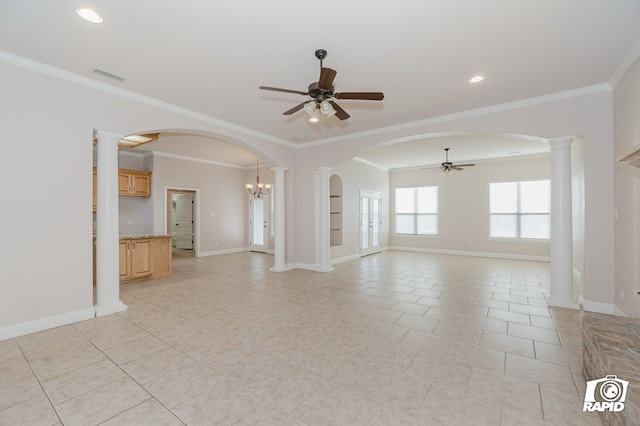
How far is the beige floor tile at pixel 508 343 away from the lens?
2703 millimetres

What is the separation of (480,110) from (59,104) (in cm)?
587

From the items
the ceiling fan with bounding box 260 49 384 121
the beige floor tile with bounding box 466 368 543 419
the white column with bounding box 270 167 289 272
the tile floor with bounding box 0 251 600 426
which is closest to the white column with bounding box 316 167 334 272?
the white column with bounding box 270 167 289 272

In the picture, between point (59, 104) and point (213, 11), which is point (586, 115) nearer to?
point (213, 11)

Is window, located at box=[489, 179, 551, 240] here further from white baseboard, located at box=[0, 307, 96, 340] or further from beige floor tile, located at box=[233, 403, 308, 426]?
white baseboard, located at box=[0, 307, 96, 340]

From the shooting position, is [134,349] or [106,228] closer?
[134,349]

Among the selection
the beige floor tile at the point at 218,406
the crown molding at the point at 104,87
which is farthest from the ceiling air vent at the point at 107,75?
the beige floor tile at the point at 218,406

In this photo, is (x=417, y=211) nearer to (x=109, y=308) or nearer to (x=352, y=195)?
(x=352, y=195)

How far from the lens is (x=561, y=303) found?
13.1 feet

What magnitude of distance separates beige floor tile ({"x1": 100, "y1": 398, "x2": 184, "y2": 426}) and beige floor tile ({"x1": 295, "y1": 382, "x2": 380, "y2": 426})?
83cm

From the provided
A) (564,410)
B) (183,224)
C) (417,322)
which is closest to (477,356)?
(564,410)

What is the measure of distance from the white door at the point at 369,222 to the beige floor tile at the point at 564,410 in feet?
21.8

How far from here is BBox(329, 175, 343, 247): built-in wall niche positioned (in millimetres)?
7988

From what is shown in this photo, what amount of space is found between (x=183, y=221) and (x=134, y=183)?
298 cm

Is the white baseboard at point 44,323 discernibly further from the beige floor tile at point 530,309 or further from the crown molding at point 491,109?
the beige floor tile at point 530,309
